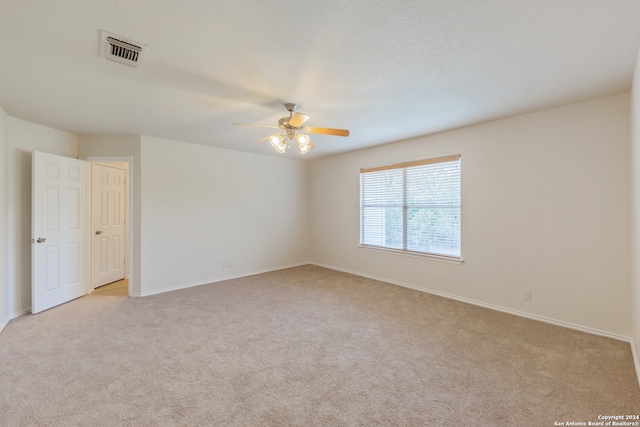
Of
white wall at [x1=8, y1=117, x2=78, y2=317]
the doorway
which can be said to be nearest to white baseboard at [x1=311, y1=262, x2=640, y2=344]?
the doorway

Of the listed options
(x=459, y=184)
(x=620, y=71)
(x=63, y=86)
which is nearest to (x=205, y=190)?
(x=63, y=86)

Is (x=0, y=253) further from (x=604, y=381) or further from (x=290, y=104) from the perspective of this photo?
(x=604, y=381)

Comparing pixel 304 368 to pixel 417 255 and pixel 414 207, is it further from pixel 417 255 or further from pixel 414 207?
pixel 414 207

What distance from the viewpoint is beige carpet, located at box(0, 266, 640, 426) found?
1.75 metres

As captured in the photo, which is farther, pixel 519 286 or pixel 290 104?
pixel 519 286

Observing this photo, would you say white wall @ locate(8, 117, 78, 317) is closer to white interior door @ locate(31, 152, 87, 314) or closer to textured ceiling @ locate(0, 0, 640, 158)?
white interior door @ locate(31, 152, 87, 314)

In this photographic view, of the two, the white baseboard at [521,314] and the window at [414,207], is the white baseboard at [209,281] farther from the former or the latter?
the white baseboard at [521,314]

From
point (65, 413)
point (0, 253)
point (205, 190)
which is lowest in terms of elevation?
point (65, 413)

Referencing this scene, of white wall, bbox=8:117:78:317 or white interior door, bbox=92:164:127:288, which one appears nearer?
white wall, bbox=8:117:78:317

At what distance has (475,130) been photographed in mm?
3602

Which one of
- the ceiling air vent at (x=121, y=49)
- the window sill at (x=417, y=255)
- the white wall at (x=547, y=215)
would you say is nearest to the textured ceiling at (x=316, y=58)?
the ceiling air vent at (x=121, y=49)

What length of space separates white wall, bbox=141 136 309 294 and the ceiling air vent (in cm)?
239

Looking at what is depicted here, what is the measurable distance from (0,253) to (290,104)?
3587 mm

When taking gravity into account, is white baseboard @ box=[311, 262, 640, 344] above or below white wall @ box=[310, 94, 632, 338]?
below
